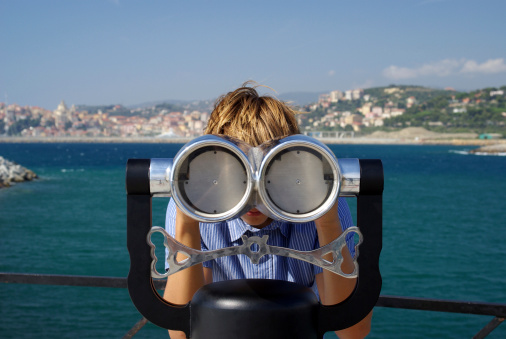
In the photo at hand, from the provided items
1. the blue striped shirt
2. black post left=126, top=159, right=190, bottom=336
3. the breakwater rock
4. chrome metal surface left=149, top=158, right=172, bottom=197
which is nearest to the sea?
the breakwater rock

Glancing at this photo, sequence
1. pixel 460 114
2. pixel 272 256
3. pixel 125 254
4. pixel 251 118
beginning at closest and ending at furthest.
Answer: pixel 251 118 < pixel 272 256 < pixel 125 254 < pixel 460 114

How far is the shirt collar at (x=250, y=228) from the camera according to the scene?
1.35 meters

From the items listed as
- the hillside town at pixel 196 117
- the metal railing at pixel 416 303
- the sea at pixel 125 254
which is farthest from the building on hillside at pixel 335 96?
the metal railing at pixel 416 303

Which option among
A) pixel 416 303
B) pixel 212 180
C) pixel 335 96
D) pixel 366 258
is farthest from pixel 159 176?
pixel 335 96

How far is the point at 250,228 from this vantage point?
1367 mm

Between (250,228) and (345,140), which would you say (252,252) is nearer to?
(250,228)

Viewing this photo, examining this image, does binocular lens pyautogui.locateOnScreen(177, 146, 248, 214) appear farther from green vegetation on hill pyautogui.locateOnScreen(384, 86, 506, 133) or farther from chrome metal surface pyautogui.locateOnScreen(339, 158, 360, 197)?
green vegetation on hill pyautogui.locateOnScreen(384, 86, 506, 133)

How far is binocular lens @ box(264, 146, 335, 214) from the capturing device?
2.79 ft

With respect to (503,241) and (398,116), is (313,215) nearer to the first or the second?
(503,241)

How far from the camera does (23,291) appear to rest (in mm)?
15086

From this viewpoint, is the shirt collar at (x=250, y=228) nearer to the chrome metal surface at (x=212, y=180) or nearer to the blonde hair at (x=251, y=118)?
the blonde hair at (x=251, y=118)

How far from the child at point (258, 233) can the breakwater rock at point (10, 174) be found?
40.1 meters

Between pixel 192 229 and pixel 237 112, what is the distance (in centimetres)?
39

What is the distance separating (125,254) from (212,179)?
21.3 m
